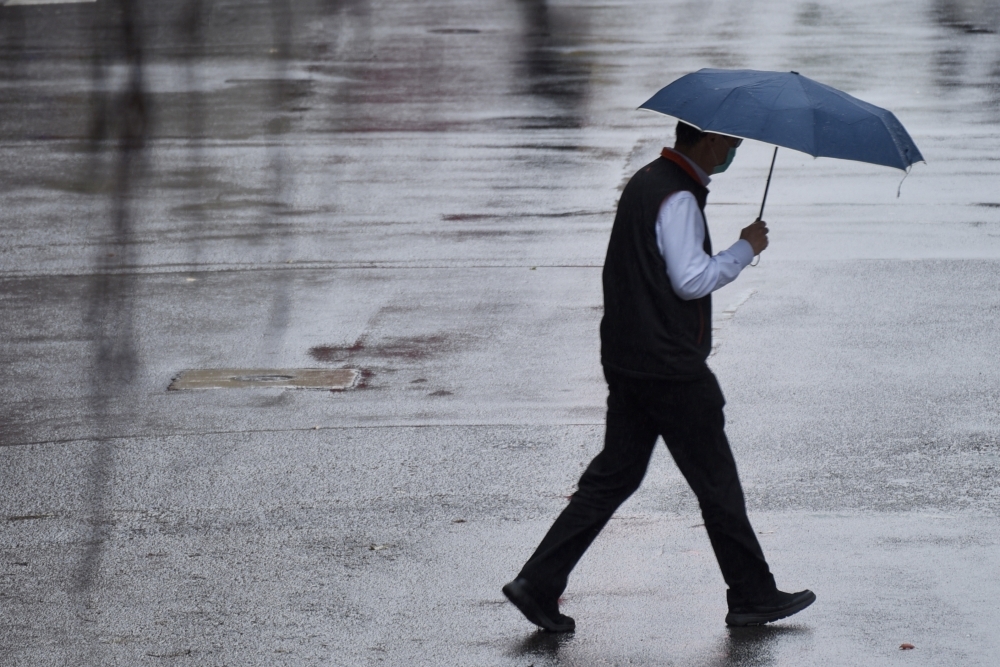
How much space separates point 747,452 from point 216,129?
1054cm

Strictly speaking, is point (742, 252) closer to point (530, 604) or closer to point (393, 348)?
point (530, 604)

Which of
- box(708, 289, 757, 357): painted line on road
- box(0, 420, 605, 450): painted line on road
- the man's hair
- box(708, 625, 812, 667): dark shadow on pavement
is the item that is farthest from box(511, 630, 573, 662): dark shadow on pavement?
box(708, 289, 757, 357): painted line on road

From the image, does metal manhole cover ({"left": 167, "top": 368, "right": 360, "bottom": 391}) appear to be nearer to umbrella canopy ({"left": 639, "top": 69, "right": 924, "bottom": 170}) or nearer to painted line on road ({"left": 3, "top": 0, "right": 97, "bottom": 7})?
umbrella canopy ({"left": 639, "top": 69, "right": 924, "bottom": 170})

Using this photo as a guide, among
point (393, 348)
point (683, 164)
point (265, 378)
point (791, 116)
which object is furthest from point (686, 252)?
point (393, 348)

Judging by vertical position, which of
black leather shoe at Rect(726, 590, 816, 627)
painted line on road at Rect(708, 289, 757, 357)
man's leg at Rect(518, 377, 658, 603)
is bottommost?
painted line on road at Rect(708, 289, 757, 357)

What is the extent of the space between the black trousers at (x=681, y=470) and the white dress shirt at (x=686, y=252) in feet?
1.28

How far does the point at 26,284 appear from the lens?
1123 centimetres

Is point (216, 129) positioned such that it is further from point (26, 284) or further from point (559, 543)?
point (559, 543)

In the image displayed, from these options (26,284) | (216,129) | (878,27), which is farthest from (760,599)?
(878,27)

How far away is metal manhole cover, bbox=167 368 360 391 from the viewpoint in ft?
29.2

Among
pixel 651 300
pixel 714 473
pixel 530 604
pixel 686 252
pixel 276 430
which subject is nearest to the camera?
pixel 686 252

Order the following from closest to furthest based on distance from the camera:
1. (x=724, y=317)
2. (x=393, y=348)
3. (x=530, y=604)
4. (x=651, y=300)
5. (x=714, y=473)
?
(x=651, y=300)
(x=714, y=473)
(x=530, y=604)
(x=393, y=348)
(x=724, y=317)

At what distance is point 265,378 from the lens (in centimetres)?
903

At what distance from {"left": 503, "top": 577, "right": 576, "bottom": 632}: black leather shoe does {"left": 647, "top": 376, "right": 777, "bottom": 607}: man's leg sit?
26.9 inches
